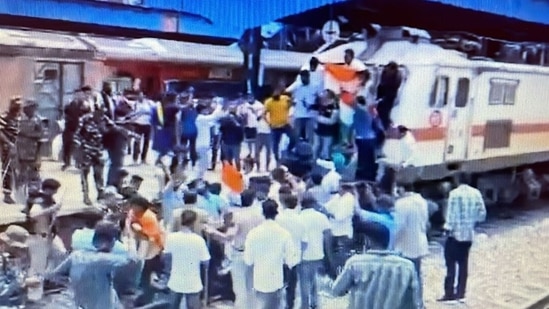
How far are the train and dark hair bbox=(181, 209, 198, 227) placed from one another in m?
0.49

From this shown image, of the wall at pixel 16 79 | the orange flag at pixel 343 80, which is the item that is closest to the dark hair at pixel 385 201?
the orange flag at pixel 343 80

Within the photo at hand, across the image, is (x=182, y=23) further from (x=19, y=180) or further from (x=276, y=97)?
(x=19, y=180)

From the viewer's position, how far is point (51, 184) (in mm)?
1654

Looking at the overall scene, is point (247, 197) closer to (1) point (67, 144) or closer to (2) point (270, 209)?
(2) point (270, 209)

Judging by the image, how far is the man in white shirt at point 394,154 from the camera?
1913 millimetres

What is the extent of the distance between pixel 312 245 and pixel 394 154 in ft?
0.93

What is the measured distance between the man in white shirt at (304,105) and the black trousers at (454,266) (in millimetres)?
444

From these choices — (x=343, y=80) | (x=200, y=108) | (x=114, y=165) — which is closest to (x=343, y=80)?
(x=343, y=80)

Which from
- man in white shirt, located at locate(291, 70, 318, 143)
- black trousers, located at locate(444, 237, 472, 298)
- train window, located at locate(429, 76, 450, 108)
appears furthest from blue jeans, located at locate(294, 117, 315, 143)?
black trousers, located at locate(444, 237, 472, 298)

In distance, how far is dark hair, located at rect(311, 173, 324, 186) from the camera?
1.89 meters

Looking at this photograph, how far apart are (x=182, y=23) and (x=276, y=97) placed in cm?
26

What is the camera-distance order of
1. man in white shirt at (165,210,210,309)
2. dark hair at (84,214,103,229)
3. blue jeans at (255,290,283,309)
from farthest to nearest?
blue jeans at (255,290,283,309), man in white shirt at (165,210,210,309), dark hair at (84,214,103,229)

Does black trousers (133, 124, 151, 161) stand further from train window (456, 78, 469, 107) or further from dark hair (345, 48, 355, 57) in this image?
train window (456, 78, 469, 107)

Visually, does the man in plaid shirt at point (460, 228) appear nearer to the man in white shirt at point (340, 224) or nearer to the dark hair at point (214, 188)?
the man in white shirt at point (340, 224)
